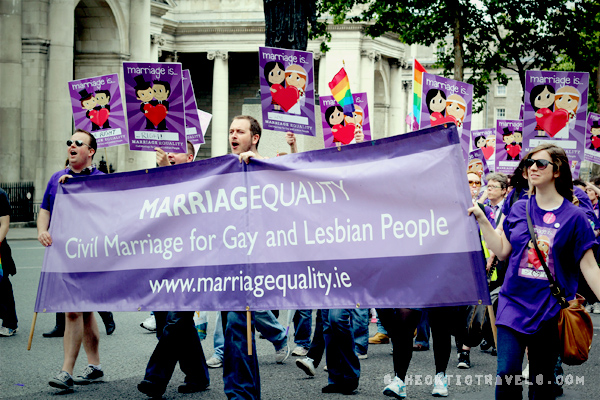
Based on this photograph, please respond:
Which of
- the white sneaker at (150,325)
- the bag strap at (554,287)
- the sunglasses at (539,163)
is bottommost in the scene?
the white sneaker at (150,325)

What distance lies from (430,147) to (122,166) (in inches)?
1170

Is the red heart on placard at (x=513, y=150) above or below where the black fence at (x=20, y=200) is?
above

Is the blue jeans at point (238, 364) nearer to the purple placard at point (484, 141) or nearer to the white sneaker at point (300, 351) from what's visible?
the white sneaker at point (300, 351)

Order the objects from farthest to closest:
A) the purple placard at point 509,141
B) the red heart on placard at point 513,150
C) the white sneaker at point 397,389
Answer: the red heart on placard at point 513,150 < the purple placard at point 509,141 < the white sneaker at point 397,389

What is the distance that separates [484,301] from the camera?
16.5 feet

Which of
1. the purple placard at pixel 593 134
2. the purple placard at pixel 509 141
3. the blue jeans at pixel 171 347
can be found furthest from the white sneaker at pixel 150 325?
the purple placard at pixel 593 134

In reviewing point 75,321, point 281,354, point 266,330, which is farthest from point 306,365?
point 75,321

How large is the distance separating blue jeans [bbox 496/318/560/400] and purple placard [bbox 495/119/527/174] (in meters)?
11.8

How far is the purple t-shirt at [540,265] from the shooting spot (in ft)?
15.8

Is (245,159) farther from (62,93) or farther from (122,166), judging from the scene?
(122,166)

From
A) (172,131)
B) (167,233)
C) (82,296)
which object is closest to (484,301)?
(167,233)

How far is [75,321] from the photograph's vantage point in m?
6.69

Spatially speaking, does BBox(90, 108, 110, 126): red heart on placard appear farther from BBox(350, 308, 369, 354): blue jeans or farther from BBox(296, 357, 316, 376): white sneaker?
BBox(296, 357, 316, 376): white sneaker

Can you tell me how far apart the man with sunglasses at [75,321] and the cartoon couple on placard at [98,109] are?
183 inches
